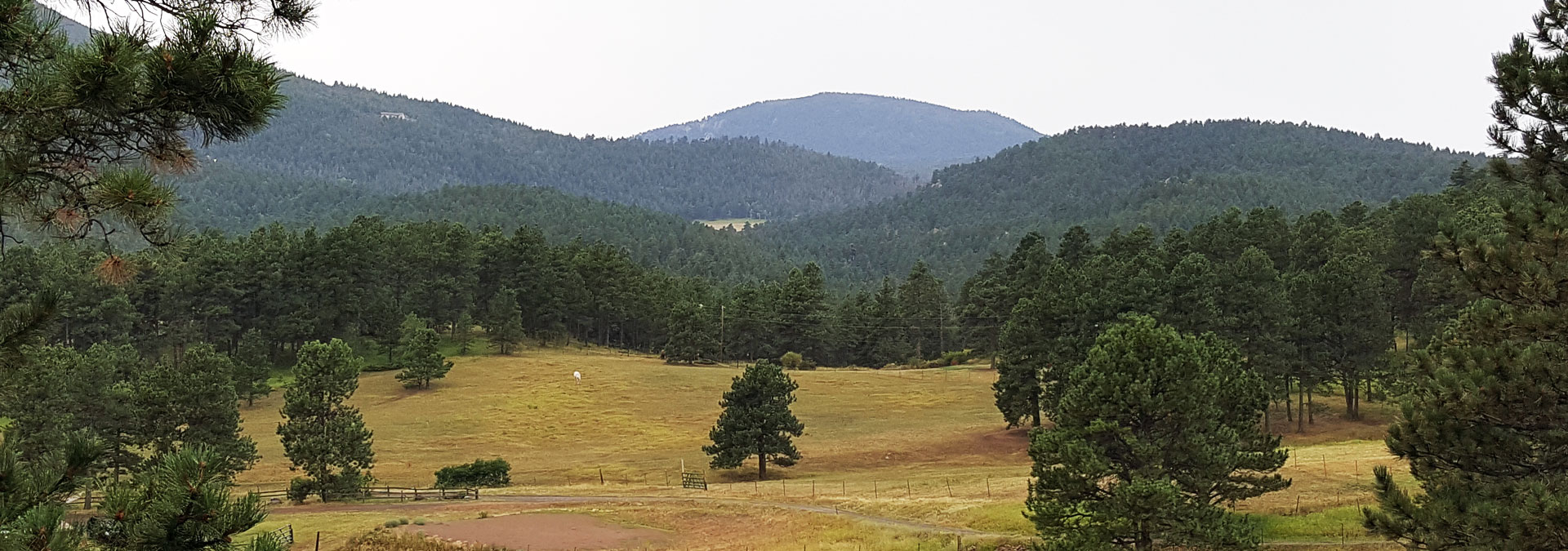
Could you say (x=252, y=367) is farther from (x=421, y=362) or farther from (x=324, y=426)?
(x=324, y=426)

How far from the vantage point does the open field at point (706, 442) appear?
33.0m

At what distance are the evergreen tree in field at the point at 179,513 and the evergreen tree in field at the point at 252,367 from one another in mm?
57792

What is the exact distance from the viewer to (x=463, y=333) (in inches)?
3686

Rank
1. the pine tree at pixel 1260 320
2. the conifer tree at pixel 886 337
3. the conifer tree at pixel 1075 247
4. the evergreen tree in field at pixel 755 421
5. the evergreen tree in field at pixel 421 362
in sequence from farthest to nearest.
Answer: the conifer tree at pixel 886 337
the conifer tree at pixel 1075 247
the evergreen tree in field at pixel 421 362
the evergreen tree in field at pixel 755 421
the pine tree at pixel 1260 320

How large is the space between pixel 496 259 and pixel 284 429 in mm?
61685

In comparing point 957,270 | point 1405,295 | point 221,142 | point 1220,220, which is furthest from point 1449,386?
point 957,270

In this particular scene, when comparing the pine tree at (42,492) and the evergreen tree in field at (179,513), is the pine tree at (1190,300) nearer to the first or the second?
the evergreen tree in field at (179,513)

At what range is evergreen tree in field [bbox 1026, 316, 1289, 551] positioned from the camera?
2092 centimetres

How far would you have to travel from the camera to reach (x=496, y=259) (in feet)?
328

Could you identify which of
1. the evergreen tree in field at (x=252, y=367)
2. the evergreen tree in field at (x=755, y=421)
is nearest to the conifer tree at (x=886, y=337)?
the evergreen tree in field at (x=755, y=421)

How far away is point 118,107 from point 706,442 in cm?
5443

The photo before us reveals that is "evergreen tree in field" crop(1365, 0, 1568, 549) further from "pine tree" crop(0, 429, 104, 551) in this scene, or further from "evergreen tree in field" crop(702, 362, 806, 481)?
"evergreen tree in field" crop(702, 362, 806, 481)

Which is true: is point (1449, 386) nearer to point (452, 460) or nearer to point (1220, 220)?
point (452, 460)

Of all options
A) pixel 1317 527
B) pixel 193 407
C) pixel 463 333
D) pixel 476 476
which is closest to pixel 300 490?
pixel 193 407
